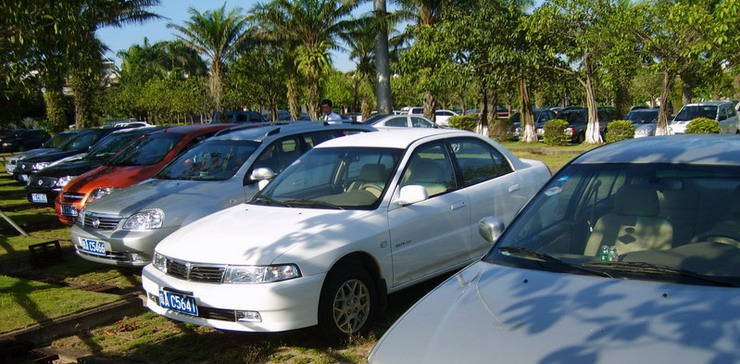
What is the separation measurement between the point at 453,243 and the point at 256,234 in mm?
1907

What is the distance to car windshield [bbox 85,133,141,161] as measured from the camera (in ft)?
44.7

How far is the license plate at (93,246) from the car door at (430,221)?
373 cm

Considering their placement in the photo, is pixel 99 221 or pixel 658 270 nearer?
pixel 658 270

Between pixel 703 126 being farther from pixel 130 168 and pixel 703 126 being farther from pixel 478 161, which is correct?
pixel 130 168

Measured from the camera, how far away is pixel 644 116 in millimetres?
26688

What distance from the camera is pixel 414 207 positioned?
18.2ft

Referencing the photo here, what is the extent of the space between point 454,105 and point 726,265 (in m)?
76.1

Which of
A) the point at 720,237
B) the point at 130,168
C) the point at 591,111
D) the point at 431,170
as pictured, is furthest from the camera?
the point at 591,111

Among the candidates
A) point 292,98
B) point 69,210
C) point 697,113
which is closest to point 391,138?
point 69,210

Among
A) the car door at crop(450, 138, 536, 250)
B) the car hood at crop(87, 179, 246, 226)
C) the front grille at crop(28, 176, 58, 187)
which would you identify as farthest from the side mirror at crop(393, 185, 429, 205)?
the front grille at crop(28, 176, 58, 187)

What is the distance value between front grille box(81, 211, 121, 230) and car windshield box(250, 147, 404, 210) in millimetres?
2321

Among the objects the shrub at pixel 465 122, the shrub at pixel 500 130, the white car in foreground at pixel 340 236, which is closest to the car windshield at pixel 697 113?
the shrub at pixel 500 130

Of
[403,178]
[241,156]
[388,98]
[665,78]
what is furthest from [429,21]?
[403,178]

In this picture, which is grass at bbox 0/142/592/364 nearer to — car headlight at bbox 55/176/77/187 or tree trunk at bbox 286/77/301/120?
car headlight at bbox 55/176/77/187
